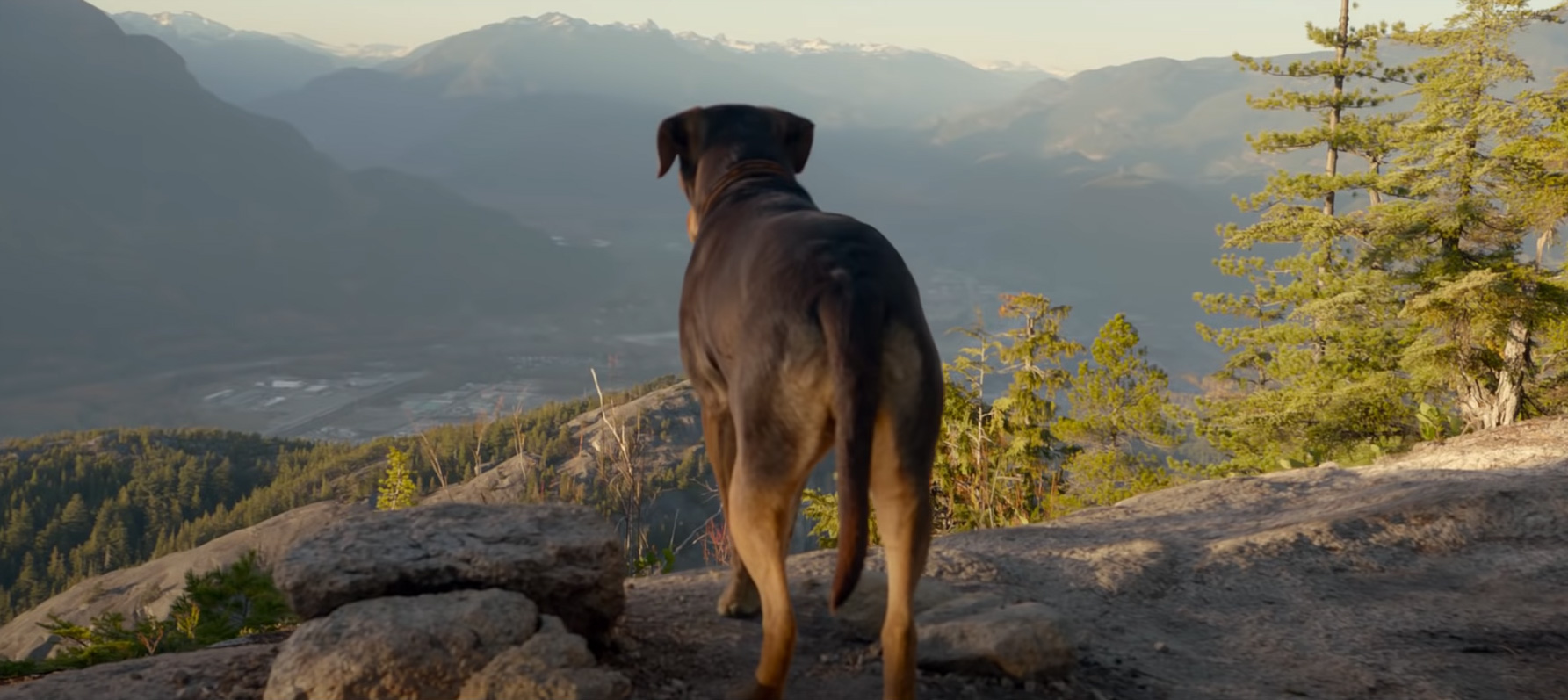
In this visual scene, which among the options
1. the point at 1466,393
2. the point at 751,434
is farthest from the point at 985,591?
the point at 1466,393

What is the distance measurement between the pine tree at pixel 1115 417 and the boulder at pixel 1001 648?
15.7 meters

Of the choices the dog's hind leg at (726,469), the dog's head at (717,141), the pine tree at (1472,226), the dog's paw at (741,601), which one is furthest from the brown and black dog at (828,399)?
the pine tree at (1472,226)

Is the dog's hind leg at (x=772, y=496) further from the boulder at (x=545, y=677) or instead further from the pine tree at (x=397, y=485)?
the pine tree at (x=397, y=485)

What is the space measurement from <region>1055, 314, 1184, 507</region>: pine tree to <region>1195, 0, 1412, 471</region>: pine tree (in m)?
2.63

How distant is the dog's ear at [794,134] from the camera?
18.2ft

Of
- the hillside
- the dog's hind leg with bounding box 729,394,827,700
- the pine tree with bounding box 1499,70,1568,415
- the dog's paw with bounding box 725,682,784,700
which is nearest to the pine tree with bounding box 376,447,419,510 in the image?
the dog's paw with bounding box 725,682,784,700

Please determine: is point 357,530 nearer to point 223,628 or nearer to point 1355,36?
point 223,628

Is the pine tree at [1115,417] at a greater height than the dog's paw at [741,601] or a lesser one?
lesser

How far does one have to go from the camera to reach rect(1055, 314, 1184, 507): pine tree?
69.6 ft

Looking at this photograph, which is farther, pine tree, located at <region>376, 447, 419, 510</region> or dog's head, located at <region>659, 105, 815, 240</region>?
pine tree, located at <region>376, 447, 419, 510</region>

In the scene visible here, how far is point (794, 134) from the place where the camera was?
5648 millimetres

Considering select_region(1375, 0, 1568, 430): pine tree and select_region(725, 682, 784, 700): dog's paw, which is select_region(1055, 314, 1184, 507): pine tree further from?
select_region(725, 682, 784, 700): dog's paw

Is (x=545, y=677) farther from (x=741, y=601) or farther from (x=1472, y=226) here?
(x=1472, y=226)

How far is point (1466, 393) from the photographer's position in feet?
59.2
